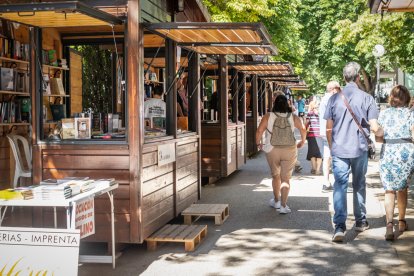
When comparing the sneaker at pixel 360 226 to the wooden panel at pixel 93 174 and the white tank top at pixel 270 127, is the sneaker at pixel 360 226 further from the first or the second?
the wooden panel at pixel 93 174

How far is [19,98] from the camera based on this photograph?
1023cm

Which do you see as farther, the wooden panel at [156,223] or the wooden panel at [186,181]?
the wooden panel at [186,181]

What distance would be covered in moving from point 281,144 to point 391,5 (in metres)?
2.51

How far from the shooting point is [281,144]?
357 inches

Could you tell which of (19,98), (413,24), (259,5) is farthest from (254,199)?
(259,5)

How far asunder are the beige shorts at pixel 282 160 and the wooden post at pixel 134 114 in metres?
3.09

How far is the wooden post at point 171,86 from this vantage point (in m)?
8.21

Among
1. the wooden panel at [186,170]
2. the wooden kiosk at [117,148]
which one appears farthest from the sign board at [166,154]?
the wooden panel at [186,170]

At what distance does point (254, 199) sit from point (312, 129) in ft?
11.5

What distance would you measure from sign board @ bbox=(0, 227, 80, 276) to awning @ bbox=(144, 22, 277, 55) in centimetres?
293

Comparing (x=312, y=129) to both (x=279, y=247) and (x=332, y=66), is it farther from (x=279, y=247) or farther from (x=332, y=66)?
(x=332, y=66)

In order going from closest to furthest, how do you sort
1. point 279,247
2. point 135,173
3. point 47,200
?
1. point 47,200
2. point 135,173
3. point 279,247

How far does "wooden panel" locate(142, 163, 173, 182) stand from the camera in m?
6.78

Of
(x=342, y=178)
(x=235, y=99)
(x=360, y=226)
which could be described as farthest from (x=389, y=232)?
(x=235, y=99)
